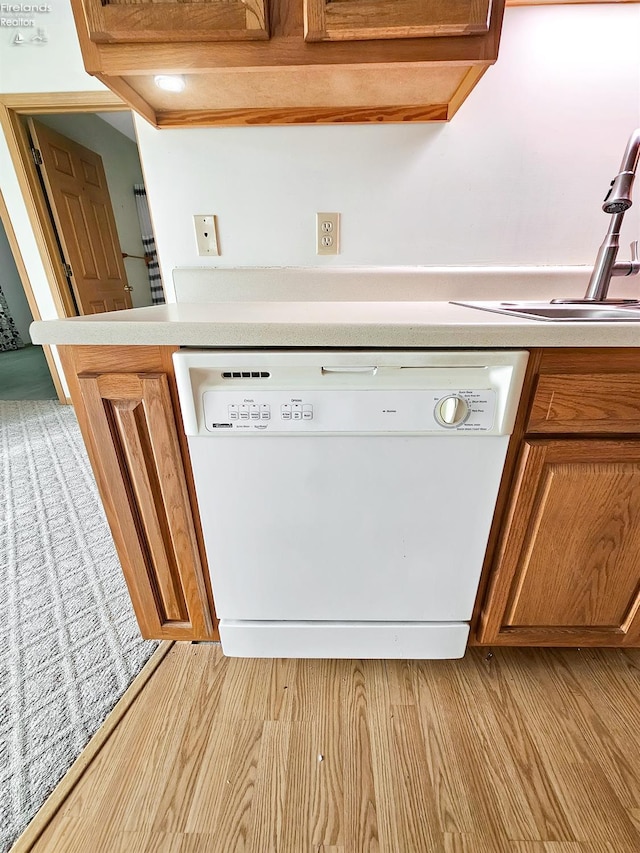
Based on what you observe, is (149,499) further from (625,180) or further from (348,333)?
(625,180)

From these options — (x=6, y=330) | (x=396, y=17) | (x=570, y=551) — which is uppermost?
(x=396, y=17)

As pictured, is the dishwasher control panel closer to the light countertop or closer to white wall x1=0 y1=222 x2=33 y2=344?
the light countertop

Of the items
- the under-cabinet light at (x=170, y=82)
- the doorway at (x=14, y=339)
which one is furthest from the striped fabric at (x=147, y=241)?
the under-cabinet light at (x=170, y=82)

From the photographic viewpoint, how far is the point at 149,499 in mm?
774

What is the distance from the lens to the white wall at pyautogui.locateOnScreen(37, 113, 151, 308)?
9.90ft

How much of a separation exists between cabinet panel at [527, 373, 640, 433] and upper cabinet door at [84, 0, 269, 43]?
0.90 m

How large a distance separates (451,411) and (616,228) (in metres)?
0.83

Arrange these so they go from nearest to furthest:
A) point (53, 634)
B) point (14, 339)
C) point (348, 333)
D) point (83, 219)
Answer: point (348, 333), point (53, 634), point (83, 219), point (14, 339)

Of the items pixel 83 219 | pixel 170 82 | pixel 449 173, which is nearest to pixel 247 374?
pixel 170 82

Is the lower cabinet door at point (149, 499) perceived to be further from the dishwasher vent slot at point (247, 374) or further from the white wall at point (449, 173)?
the white wall at point (449, 173)

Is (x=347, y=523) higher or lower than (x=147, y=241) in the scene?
lower

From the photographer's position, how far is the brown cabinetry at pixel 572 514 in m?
0.66

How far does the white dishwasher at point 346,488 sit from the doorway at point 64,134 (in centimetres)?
216

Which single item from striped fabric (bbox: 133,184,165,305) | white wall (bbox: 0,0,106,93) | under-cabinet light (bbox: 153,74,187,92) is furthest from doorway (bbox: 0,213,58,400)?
under-cabinet light (bbox: 153,74,187,92)
